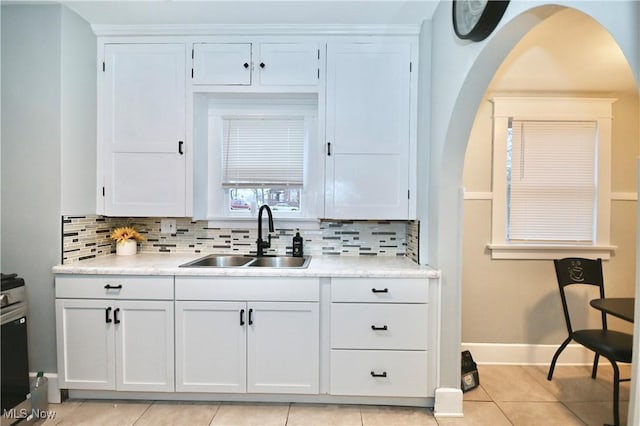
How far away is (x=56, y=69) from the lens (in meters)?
2.18

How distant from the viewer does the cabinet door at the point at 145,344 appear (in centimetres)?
211

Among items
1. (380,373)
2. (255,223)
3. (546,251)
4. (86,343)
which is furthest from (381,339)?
(86,343)

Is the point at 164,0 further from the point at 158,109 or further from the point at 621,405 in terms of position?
the point at 621,405

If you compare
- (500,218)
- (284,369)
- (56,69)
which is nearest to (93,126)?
(56,69)

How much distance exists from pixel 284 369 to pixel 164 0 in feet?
7.89

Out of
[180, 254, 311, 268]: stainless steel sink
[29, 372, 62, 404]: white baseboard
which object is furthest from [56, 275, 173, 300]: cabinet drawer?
[29, 372, 62, 404]: white baseboard

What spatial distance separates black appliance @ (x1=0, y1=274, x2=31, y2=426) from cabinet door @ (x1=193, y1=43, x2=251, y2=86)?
1.70 meters

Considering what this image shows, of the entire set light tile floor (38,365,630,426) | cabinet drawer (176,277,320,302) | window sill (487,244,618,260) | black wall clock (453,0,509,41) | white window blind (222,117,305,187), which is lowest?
light tile floor (38,365,630,426)

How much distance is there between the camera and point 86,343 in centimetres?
213

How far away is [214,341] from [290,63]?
1.92m

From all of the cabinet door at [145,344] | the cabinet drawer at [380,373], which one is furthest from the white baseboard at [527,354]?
the cabinet door at [145,344]

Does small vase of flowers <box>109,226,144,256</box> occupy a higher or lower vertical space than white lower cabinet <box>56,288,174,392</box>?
higher

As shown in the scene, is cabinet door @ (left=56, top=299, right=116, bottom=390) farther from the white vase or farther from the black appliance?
the white vase

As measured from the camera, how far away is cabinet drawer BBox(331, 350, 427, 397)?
2.09 metres
